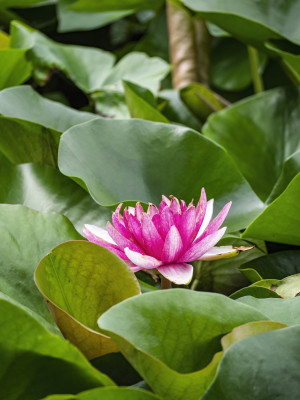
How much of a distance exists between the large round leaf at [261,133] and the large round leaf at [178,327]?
468 millimetres

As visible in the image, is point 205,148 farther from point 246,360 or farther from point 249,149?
point 246,360

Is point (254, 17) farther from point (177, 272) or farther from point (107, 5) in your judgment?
point (177, 272)

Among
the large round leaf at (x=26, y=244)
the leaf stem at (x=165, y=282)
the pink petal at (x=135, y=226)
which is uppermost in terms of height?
the pink petal at (x=135, y=226)

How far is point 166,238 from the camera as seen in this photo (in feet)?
1.67

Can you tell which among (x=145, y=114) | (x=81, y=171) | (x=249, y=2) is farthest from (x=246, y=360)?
(x=249, y=2)

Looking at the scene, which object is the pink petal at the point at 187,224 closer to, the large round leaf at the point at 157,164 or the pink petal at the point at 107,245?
the pink petal at the point at 107,245

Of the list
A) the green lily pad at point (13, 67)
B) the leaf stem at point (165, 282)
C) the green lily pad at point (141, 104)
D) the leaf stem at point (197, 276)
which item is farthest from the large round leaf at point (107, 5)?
the leaf stem at point (165, 282)

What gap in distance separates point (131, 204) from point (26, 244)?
0.40 ft

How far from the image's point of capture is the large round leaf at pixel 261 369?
40cm

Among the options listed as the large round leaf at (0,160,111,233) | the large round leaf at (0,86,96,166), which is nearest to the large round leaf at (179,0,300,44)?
the large round leaf at (0,86,96,166)

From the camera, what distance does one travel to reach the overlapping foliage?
1.36 feet

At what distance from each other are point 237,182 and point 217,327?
0.32 metres

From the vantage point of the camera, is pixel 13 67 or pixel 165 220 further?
pixel 13 67

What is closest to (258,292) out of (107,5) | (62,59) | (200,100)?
(200,100)
